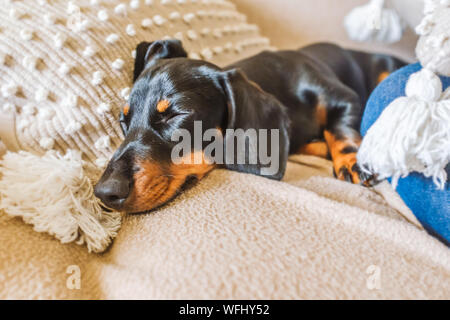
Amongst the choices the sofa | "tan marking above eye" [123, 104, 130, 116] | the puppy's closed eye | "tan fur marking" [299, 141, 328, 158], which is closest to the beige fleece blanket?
the sofa

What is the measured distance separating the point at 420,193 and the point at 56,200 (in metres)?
0.90

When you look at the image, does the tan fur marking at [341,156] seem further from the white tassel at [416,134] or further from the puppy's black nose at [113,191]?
the puppy's black nose at [113,191]

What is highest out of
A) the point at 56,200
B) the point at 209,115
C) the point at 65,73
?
the point at 65,73

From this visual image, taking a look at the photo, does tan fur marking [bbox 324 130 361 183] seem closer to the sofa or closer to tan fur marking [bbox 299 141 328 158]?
tan fur marking [bbox 299 141 328 158]

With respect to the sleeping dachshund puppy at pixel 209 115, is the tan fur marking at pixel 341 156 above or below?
below

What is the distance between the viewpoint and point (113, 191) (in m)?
0.79

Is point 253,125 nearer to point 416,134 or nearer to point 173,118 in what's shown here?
point 173,118

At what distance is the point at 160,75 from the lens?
1007 mm

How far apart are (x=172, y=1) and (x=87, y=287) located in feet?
3.92

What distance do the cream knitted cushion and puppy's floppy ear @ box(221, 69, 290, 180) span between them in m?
0.35

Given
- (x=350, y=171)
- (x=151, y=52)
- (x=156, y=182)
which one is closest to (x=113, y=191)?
(x=156, y=182)

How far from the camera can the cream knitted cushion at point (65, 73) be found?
3.23ft

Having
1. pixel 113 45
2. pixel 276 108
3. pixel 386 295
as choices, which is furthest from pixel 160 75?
pixel 386 295

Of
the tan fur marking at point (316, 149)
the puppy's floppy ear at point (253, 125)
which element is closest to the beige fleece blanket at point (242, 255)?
Result: the puppy's floppy ear at point (253, 125)
